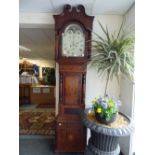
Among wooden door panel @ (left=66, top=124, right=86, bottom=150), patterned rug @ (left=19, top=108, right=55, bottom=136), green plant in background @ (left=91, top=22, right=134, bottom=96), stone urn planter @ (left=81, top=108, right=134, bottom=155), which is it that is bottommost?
patterned rug @ (left=19, top=108, right=55, bottom=136)

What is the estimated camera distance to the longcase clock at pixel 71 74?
236 centimetres

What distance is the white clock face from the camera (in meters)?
2.39

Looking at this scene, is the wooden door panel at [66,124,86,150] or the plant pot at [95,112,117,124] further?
the wooden door panel at [66,124,86,150]

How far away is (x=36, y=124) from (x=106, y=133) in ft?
8.76

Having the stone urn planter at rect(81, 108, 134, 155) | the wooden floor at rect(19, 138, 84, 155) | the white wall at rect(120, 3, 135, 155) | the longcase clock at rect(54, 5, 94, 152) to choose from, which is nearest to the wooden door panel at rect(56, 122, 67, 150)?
the longcase clock at rect(54, 5, 94, 152)

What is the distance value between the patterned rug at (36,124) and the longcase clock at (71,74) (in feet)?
3.51

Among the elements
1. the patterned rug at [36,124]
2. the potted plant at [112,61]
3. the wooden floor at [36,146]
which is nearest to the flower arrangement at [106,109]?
the potted plant at [112,61]

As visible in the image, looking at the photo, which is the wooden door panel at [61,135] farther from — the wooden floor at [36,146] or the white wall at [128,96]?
the white wall at [128,96]

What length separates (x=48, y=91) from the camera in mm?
6492

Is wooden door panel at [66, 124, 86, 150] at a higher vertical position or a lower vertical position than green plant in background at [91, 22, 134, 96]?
lower

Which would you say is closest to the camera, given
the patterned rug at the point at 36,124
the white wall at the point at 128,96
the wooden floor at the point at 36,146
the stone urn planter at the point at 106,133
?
the stone urn planter at the point at 106,133

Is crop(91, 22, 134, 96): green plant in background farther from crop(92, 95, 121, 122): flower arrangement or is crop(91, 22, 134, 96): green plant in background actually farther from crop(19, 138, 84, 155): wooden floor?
crop(19, 138, 84, 155): wooden floor
